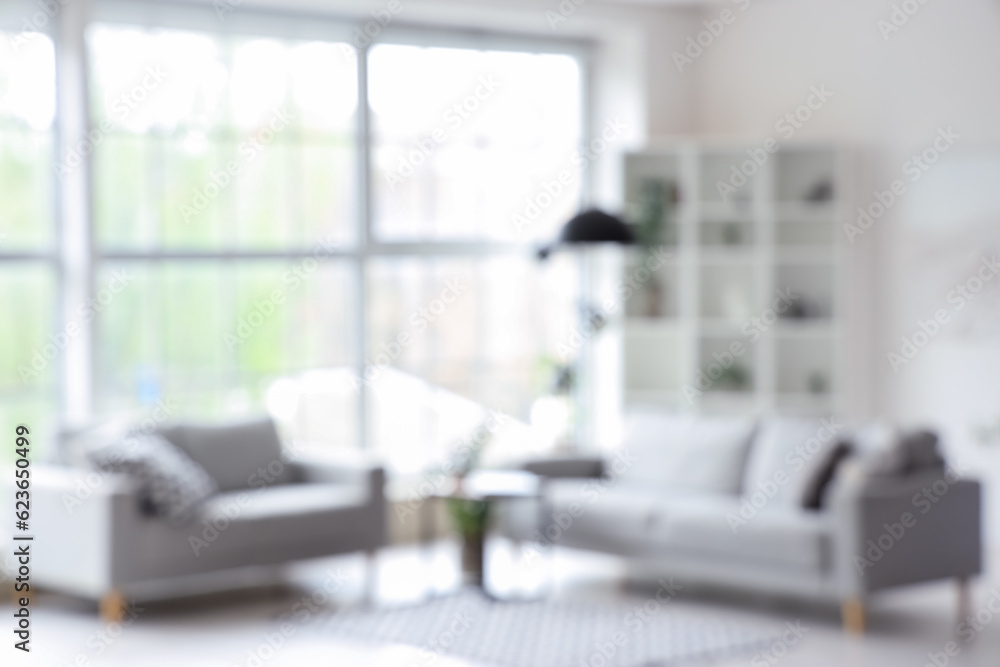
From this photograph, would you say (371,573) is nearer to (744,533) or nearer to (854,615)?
(744,533)

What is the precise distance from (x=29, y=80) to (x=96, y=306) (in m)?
1.18

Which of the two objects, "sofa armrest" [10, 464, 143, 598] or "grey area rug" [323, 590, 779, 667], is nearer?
"grey area rug" [323, 590, 779, 667]

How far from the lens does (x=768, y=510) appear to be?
21.7 feet

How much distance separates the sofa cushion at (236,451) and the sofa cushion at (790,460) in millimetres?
2474

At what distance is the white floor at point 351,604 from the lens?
570 centimetres

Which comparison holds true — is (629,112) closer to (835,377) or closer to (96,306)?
(835,377)

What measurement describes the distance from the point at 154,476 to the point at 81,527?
0.39 meters

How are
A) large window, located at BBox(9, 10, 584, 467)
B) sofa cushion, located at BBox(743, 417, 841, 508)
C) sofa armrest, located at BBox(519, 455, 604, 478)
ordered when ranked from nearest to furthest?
sofa cushion, located at BBox(743, 417, 841, 508), large window, located at BBox(9, 10, 584, 467), sofa armrest, located at BBox(519, 455, 604, 478)

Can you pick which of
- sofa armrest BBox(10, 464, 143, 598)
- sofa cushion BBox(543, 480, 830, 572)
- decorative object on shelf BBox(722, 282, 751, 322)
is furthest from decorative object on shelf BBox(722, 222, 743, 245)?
sofa armrest BBox(10, 464, 143, 598)

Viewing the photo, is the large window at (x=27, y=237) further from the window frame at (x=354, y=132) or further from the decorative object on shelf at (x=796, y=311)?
the decorative object on shelf at (x=796, y=311)

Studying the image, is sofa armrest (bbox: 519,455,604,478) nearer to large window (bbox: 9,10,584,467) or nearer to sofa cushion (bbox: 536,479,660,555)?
sofa cushion (bbox: 536,479,660,555)

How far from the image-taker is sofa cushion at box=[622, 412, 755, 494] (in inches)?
283

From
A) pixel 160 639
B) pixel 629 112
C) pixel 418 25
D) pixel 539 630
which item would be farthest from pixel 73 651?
pixel 629 112

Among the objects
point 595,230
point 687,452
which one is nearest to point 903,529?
point 687,452
